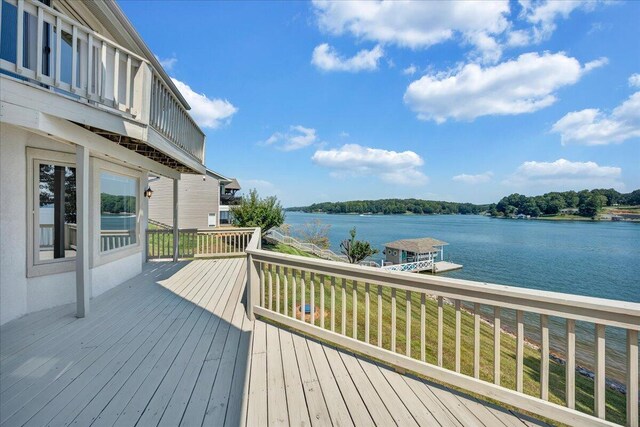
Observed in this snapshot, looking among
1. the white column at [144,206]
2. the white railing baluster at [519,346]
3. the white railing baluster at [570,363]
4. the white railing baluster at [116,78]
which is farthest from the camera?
the white column at [144,206]

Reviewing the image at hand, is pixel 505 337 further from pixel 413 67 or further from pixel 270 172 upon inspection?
pixel 270 172

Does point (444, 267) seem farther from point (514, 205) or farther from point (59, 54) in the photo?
point (514, 205)

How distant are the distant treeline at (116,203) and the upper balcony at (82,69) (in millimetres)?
1387

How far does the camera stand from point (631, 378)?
1.48 meters

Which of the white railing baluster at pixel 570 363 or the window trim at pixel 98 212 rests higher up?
the window trim at pixel 98 212

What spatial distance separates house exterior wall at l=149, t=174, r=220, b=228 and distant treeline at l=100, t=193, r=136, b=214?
15.2 m

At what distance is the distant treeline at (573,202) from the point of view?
192ft

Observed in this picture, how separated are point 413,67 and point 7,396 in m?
15.2

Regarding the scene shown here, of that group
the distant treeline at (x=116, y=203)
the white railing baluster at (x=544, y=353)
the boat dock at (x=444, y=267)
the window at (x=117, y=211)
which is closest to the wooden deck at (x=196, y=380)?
the white railing baluster at (x=544, y=353)

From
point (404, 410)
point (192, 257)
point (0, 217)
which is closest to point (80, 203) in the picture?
point (0, 217)

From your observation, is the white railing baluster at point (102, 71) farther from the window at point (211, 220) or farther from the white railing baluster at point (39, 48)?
the window at point (211, 220)

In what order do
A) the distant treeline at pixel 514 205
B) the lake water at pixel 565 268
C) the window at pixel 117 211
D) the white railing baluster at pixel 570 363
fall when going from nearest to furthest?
the white railing baluster at pixel 570 363
the window at pixel 117 211
the lake water at pixel 565 268
the distant treeline at pixel 514 205

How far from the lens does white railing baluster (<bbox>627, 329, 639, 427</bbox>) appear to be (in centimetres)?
147

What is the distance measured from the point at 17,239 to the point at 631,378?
585cm
